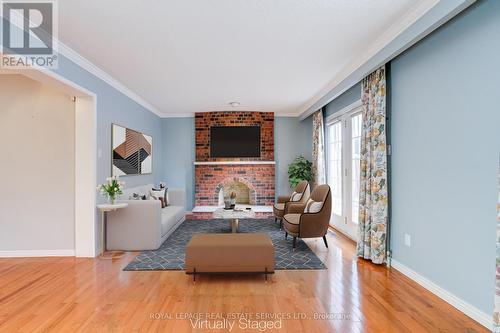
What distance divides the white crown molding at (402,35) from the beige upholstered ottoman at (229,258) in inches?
99.6

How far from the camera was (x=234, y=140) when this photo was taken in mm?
6895

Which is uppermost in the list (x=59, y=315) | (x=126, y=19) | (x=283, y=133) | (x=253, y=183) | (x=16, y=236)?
(x=126, y=19)

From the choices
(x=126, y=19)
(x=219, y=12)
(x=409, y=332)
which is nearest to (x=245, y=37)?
(x=219, y=12)

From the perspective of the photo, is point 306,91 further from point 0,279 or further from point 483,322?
point 0,279

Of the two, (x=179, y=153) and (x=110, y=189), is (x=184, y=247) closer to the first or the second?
(x=110, y=189)

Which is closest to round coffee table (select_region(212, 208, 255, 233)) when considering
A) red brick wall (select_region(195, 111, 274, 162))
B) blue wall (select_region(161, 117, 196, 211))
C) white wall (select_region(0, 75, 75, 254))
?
white wall (select_region(0, 75, 75, 254))

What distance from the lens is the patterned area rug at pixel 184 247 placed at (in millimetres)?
3369

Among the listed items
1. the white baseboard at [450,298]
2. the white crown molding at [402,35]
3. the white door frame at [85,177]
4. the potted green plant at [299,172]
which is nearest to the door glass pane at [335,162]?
the potted green plant at [299,172]

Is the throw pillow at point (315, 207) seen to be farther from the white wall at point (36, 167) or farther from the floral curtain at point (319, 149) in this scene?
the white wall at point (36, 167)

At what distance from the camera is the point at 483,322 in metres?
2.10

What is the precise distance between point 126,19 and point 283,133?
5.01m

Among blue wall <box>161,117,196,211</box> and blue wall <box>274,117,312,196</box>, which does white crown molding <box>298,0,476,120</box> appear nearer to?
blue wall <box>274,117,312,196</box>

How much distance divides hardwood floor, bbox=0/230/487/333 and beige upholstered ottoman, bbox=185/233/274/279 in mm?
146

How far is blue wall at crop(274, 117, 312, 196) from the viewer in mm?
7055
